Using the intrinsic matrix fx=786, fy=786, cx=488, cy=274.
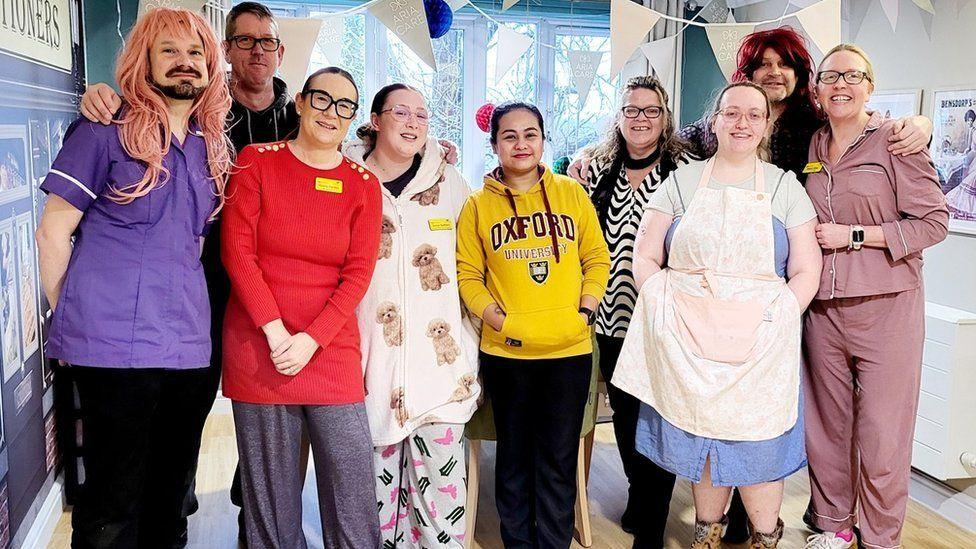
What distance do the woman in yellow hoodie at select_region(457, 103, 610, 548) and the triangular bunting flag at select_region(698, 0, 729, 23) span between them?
113 inches

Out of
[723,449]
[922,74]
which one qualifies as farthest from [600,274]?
[922,74]

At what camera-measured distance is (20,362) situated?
2.35m

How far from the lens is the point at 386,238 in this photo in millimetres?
2195

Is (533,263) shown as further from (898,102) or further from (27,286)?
(898,102)

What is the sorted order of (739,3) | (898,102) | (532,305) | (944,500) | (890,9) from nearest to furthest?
1. (532,305)
2. (944,500)
3. (890,9)
4. (898,102)
5. (739,3)

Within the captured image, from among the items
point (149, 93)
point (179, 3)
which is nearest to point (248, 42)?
point (179, 3)

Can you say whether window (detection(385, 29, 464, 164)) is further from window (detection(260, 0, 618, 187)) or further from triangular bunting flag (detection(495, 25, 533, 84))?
triangular bunting flag (detection(495, 25, 533, 84))

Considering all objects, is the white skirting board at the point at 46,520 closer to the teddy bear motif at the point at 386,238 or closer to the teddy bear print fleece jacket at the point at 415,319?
the teddy bear print fleece jacket at the point at 415,319

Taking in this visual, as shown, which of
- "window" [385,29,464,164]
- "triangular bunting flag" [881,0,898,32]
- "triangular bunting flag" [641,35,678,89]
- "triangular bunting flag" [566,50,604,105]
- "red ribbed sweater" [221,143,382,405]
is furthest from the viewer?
"window" [385,29,464,164]

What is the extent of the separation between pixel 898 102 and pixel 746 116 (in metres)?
1.66

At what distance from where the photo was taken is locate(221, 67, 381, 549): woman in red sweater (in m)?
1.97

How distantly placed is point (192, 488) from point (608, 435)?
1881 millimetres

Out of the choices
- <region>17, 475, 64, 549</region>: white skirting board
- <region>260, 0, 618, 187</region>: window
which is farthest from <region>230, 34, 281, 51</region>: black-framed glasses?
<region>260, 0, 618, 187</region>: window

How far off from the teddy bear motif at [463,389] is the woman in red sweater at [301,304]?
0.28 m
